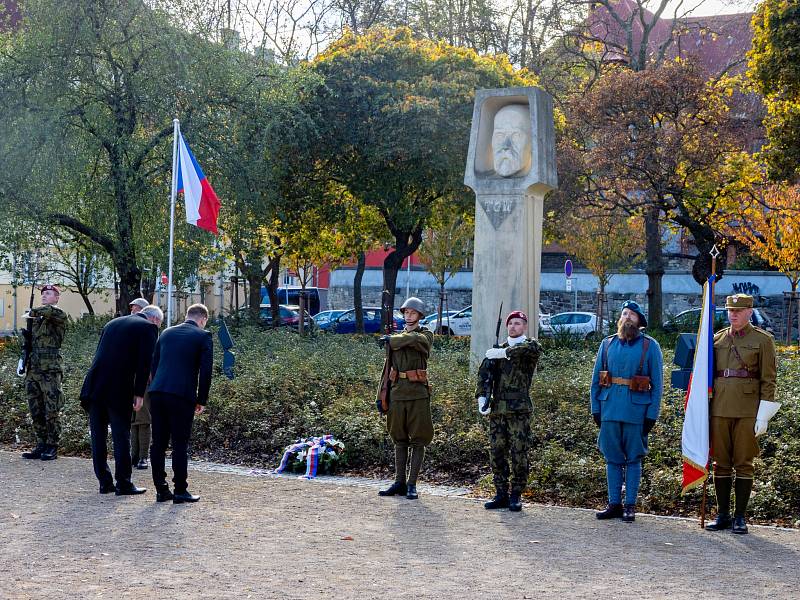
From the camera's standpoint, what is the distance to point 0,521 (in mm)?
9055

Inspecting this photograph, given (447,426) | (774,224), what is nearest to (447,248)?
(774,224)

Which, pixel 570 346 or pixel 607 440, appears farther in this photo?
pixel 570 346

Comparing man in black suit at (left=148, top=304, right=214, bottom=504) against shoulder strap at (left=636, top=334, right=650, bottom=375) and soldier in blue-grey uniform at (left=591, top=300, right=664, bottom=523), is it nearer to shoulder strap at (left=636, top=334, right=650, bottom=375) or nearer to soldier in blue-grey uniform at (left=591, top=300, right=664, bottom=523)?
soldier in blue-grey uniform at (left=591, top=300, right=664, bottom=523)

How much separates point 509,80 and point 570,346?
10.5m

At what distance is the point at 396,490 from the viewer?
10555 millimetres

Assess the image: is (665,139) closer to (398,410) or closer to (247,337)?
(247,337)

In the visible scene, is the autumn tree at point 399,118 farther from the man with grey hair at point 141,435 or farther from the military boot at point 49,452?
the man with grey hair at point 141,435

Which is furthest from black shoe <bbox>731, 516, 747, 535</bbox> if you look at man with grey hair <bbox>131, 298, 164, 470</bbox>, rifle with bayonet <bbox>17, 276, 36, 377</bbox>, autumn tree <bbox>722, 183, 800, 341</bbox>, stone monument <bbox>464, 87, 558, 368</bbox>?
autumn tree <bbox>722, 183, 800, 341</bbox>

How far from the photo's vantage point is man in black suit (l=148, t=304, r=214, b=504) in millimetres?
10086

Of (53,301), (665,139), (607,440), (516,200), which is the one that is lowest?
(607,440)

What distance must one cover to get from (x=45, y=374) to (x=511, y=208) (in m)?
6.44

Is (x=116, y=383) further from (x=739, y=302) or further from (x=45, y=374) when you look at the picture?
(x=739, y=302)

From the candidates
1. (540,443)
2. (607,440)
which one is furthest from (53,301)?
(607,440)

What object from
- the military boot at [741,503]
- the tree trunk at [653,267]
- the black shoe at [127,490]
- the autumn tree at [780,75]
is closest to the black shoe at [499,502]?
the military boot at [741,503]
